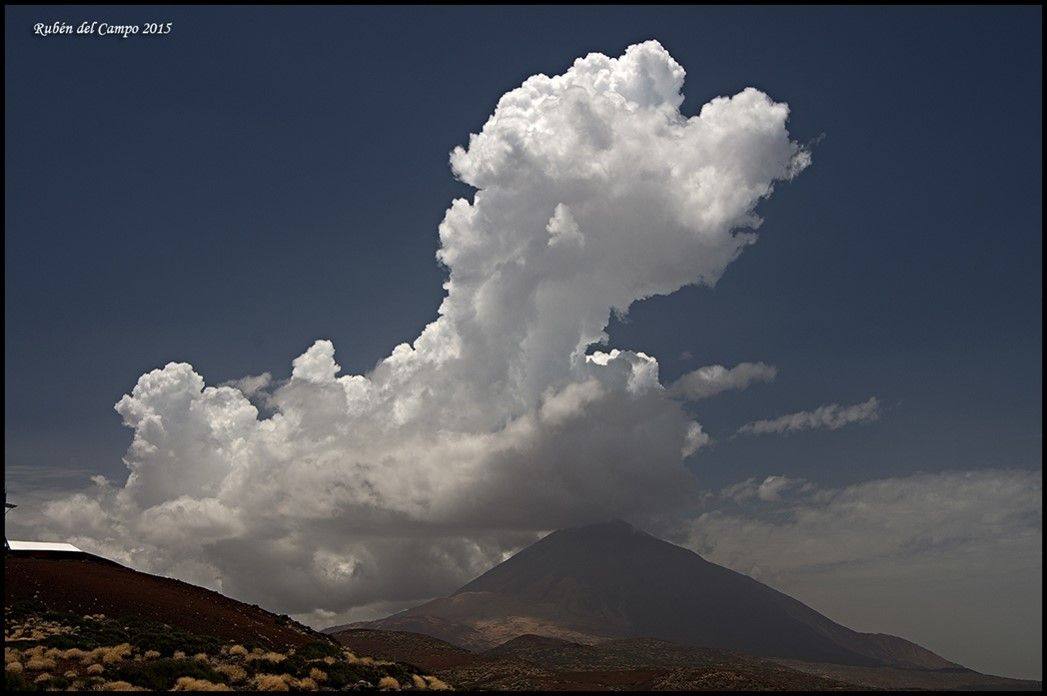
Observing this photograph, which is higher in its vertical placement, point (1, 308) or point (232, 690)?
point (1, 308)

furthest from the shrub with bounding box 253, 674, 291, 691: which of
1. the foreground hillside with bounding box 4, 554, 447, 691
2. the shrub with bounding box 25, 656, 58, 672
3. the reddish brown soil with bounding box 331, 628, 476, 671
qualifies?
the reddish brown soil with bounding box 331, 628, 476, 671

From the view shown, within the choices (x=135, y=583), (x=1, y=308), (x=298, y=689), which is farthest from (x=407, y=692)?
(x=135, y=583)

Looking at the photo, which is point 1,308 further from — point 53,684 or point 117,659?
point 117,659

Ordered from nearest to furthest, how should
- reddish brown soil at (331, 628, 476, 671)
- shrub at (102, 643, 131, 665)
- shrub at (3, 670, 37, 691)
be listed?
shrub at (3, 670, 37, 691) < shrub at (102, 643, 131, 665) < reddish brown soil at (331, 628, 476, 671)

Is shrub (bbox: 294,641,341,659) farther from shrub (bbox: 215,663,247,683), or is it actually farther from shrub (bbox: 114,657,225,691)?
shrub (bbox: 114,657,225,691)

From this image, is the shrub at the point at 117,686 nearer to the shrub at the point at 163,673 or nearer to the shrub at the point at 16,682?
the shrub at the point at 163,673

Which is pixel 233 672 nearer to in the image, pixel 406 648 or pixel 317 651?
pixel 317 651

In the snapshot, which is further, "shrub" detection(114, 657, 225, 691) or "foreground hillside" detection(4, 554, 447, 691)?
"foreground hillside" detection(4, 554, 447, 691)

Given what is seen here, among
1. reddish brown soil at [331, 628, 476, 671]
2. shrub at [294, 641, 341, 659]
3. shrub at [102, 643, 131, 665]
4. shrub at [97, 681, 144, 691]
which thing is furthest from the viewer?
reddish brown soil at [331, 628, 476, 671]
